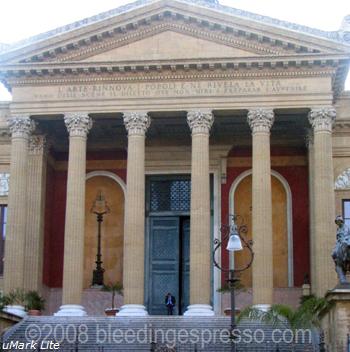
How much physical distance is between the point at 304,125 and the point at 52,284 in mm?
13119

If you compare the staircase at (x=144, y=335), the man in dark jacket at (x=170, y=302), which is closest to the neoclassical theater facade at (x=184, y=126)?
the man in dark jacket at (x=170, y=302)

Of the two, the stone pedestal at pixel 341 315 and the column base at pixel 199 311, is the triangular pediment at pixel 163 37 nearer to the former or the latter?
the column base at pixel 199 311

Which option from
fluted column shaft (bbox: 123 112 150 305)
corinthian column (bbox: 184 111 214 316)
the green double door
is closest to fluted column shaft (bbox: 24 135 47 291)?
fluted column shaft (bbox: 123 112 150 305)

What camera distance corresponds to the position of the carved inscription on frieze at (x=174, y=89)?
36.1 m

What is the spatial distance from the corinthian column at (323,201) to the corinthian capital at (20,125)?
37.7 feet

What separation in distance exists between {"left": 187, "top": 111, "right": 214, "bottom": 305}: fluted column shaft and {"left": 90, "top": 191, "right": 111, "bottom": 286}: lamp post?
7.02m

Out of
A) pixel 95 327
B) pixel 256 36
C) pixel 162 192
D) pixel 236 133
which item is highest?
pixel 256 36

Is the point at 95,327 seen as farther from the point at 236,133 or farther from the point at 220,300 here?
the point at 236,133

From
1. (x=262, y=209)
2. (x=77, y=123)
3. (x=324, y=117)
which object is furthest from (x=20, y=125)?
(x=324, y=117)

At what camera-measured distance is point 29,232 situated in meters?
38.0

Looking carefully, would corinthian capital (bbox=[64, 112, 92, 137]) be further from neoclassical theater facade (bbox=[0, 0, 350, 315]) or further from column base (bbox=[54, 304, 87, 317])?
column base (bbox=[54, 304, 87, 317])

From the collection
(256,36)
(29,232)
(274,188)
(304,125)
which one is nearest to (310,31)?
(256,36)

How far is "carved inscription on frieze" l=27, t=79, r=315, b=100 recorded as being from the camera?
118 ft

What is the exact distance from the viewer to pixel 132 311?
3441 centimetres
